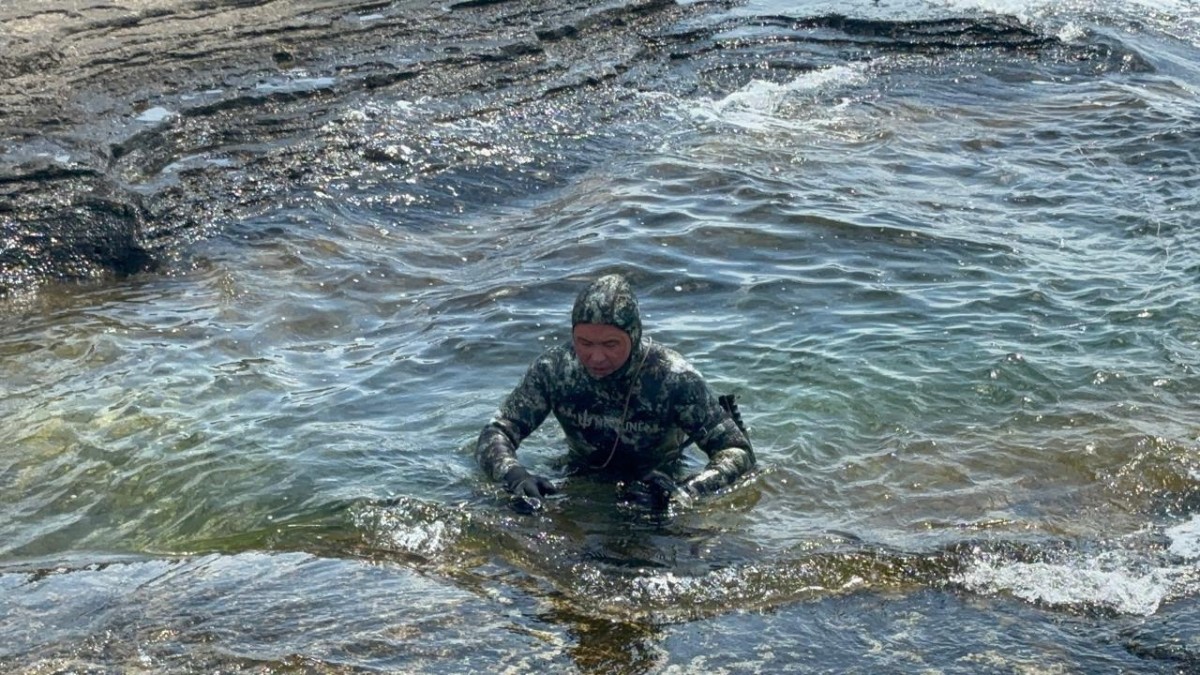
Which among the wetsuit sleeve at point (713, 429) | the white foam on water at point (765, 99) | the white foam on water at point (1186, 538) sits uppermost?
the white foam on water at point (765, 99)

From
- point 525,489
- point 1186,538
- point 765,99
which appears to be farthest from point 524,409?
point 765,99

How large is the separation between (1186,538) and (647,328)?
13.3 feet

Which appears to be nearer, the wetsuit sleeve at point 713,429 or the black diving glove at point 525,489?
the black diving glove at point 525,489

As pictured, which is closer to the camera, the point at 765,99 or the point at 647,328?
the point at 647,328

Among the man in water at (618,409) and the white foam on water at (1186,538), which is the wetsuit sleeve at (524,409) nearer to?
the man in water at (618,409)

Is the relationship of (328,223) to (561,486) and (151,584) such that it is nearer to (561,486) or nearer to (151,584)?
(561,486)

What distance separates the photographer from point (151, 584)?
5859 millimetres

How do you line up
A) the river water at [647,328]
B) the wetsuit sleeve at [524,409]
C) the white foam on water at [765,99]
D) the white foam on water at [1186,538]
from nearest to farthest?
1. the river water at [647,328]
2. the white foam on water at [1186,538]
3. the wetsuit sleeve at [524,409]
4. the white foam on water at [765,99]

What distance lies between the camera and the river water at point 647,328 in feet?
18.5

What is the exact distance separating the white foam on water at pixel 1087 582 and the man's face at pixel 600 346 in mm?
1756

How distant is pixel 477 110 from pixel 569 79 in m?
1.31

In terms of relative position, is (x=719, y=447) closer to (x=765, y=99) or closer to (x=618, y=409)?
(x=618, y=409)

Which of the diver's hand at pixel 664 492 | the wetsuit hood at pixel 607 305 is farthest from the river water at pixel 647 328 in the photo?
the wetsuit hood at pixel 607 305

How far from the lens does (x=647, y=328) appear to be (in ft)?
31.5
